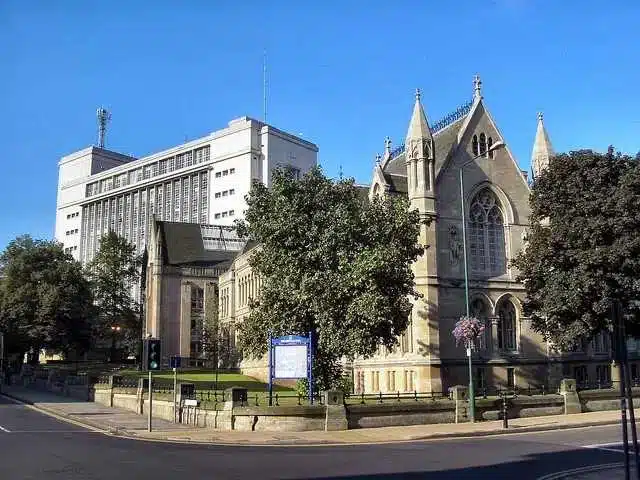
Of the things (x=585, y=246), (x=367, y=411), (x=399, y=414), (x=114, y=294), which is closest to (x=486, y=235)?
(x=585, y=246)

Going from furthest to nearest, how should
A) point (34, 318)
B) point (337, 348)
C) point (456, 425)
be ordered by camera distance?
point (34, 318) < point (337, 348) < point (456, 425)

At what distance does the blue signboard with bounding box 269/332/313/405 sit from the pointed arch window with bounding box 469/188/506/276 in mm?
22833

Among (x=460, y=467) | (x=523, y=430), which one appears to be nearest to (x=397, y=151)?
(x=523, y=430)

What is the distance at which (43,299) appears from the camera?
7094 centimetres

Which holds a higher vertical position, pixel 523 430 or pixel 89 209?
pixel 89 209

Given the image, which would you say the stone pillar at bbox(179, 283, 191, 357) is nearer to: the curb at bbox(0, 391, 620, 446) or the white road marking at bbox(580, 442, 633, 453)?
the curb at bbox(0, 391, 620, 446)

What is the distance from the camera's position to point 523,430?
2573cm

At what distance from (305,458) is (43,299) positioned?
60.5m

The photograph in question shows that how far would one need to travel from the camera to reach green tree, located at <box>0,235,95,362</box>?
71.1m

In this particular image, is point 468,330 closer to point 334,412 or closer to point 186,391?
point 334,412

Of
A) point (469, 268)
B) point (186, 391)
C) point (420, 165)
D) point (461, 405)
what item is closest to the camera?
point (461, 405)

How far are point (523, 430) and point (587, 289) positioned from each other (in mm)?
12380

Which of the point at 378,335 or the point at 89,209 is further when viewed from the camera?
the point at 89,209

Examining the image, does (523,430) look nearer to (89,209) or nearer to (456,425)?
(456,425)
